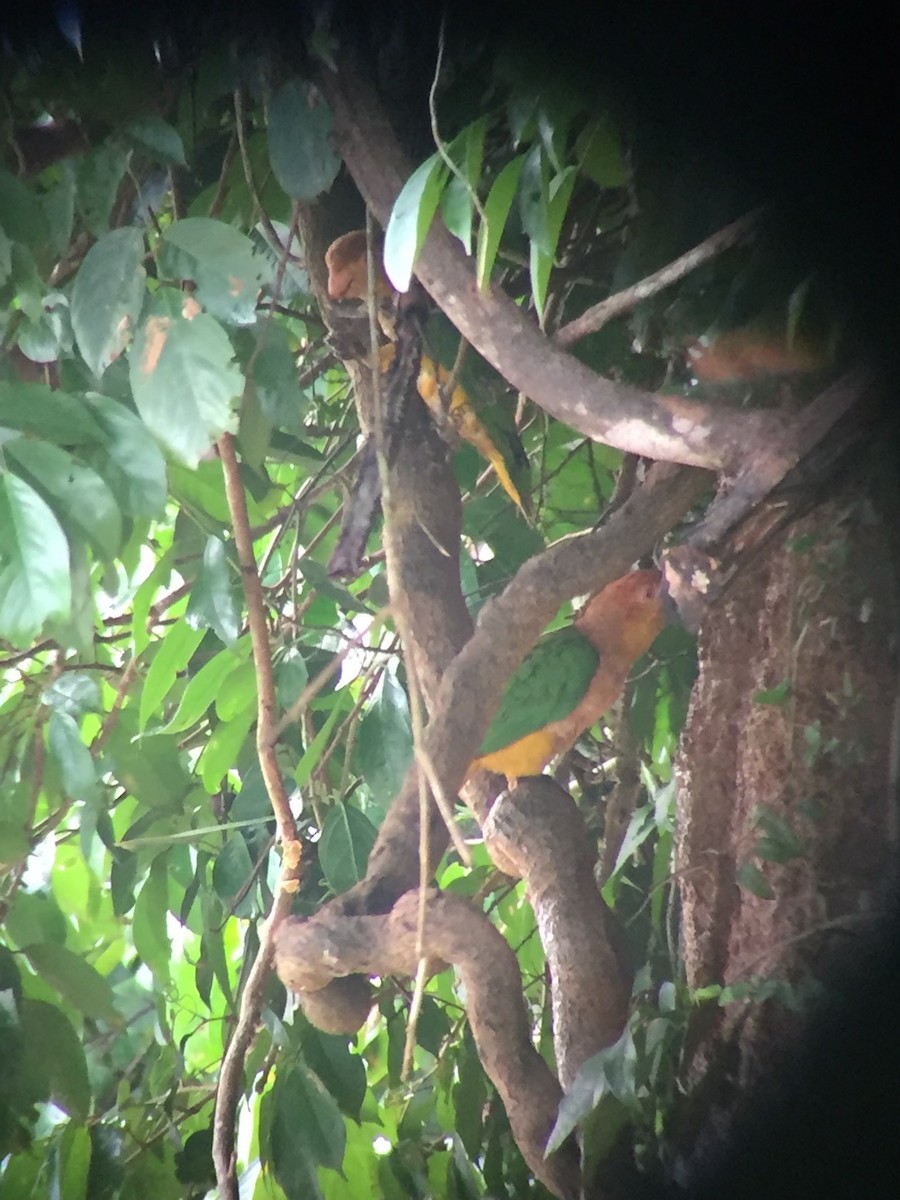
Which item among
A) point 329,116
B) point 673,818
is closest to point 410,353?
point 329,116

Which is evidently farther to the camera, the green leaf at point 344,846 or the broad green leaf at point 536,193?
the green leaf at point 344,846

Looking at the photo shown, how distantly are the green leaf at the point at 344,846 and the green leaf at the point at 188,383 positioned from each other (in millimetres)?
345

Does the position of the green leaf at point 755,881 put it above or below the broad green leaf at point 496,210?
below

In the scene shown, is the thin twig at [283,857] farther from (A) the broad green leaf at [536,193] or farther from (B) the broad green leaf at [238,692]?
(A) the broad green leaf at [536,193]

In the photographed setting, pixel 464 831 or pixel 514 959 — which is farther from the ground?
pixel 464 831

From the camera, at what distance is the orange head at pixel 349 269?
0.80m

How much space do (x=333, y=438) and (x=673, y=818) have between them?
47 centimetres

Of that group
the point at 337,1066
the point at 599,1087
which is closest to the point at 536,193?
the point at 599,1087

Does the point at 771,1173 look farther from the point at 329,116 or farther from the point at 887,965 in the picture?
the point at 329,116

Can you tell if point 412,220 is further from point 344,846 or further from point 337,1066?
point 337,1066

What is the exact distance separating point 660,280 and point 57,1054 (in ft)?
2.44

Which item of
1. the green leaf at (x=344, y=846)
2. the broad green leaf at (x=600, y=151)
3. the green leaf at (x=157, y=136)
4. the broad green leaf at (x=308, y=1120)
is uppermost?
the green leaf at (x=157, y=136)

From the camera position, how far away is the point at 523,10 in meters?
0.54

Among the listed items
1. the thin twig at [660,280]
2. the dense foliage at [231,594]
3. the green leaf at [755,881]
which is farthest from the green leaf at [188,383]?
the green leaf at [755,881]
